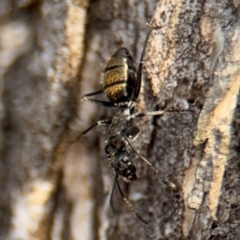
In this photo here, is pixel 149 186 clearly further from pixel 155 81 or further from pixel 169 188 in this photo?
pixel 155 81

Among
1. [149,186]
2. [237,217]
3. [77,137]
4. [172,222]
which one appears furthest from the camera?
[77,137]

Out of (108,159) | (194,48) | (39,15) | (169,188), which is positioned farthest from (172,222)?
(39,15)

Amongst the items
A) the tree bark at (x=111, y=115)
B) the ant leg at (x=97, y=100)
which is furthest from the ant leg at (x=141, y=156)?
the ant leg at (x=97, y=100)

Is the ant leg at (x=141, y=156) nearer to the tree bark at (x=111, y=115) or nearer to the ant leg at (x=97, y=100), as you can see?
the tree bark at (x=111, y=115)

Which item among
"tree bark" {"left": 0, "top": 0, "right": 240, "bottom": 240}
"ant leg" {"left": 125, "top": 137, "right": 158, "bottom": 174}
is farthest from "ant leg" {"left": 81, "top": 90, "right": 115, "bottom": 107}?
"ant leg" {"left": 125, "top": 137, "right": 158, "bottom": 174}

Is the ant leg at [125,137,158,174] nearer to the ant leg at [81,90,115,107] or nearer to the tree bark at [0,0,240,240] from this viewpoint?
the tree bark at [0,0,240,240]

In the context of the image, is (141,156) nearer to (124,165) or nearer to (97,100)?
(124,165)
